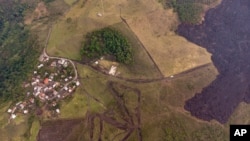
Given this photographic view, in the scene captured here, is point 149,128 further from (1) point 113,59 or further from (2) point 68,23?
(2) point 68,23

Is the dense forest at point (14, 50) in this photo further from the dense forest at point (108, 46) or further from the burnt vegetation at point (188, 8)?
the burnt vegetation at point (188, 8)

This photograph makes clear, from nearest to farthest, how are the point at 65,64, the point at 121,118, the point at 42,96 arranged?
the point at 121,118 < the point at 42,96 < the point at 65,64

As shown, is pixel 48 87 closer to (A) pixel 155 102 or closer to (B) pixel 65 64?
(B) pixel 65 64

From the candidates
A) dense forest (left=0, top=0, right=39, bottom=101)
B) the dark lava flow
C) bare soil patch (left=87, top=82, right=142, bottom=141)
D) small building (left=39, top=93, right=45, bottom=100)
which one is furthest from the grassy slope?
dense forest (left=0, top=0, right=39, bottom=101)

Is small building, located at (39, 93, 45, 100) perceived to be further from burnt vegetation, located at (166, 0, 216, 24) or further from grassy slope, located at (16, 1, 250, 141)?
burnt vegetation, located at (166, 0, 216, 24)

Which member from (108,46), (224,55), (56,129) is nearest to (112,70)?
(108,46)

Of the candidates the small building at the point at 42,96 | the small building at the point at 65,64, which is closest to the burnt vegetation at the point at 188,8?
the small building at the point at 65,64

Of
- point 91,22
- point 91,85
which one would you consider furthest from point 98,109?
point 91,22
